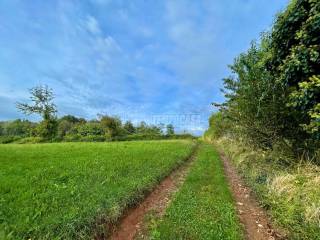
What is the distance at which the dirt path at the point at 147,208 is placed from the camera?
14.9ft

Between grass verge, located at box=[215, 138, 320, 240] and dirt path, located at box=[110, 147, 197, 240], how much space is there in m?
2.57

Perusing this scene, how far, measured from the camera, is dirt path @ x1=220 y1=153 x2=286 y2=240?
462 cm

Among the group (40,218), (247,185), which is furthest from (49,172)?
(247,185)

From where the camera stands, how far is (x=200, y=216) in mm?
5176

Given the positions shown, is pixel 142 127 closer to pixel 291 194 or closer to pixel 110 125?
pixel 110 125

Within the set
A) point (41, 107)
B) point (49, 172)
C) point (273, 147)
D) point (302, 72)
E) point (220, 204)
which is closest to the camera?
point (302, 72)

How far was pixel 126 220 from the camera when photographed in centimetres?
504

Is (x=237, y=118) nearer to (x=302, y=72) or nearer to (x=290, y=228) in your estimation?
(x=302, y=72)

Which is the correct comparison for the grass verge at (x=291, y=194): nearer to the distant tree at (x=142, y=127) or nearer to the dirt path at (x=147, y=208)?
the dirt path at (x=147, y=208)

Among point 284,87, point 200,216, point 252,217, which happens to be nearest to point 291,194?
point 252,217

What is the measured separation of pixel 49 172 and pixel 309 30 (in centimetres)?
824

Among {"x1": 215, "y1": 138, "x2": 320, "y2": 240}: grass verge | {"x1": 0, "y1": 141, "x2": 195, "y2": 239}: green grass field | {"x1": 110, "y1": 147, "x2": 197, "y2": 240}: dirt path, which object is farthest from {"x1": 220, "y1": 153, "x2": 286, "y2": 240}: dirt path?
{"x1": 0, "y1": 141, "x2": 195, "y2": 239}: green grass field

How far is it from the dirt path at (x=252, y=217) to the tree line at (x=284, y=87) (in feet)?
7.26

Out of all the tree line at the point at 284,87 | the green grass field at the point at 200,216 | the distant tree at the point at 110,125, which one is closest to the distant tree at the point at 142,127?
the distant tree at the point at 110,125
